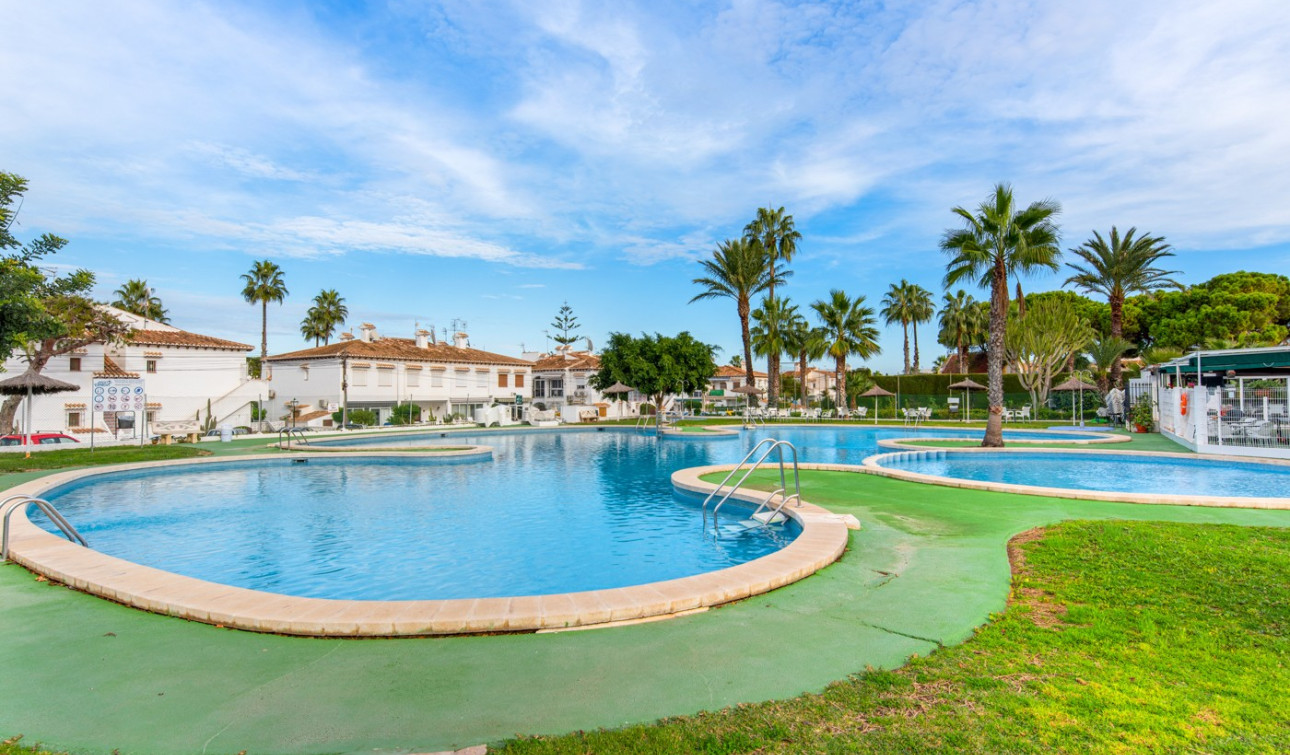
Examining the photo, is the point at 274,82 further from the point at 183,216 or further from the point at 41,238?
the point at 183,216

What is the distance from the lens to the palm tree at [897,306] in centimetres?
5125

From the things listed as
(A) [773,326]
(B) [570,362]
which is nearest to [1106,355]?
(A) [773,326]

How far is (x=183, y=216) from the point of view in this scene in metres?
22.3

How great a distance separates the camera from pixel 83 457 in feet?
56.9

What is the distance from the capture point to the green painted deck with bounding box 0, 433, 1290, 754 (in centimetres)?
303

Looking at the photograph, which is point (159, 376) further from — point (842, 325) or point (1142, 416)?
point (1142, 416)

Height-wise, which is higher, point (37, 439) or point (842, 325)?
point (842, 325)

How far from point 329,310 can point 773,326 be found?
41.4m

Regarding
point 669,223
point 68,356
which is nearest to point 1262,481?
point 669,223

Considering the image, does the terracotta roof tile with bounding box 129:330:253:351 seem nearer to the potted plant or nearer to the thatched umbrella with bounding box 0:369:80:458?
the thatched umbrella with bounding box 0:369:80:458

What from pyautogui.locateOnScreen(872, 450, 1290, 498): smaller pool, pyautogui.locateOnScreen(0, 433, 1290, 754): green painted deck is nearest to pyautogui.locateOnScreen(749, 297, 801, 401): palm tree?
pyautogui.locateOnScreen(872, 450, 1290, 498): smaller pool

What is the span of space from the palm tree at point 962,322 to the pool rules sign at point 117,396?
169ft

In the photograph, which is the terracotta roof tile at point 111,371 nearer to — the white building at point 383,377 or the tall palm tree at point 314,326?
the white building at point 383,377

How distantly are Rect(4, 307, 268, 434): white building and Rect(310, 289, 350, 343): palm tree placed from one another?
18872 mm
